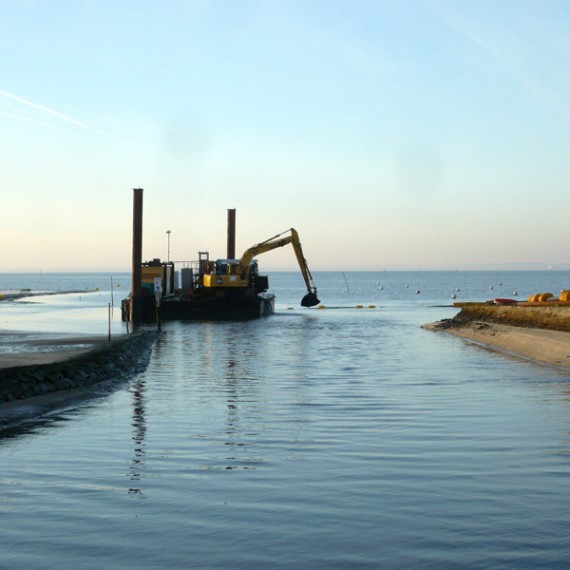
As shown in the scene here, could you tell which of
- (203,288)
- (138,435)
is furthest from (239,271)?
(138,435)

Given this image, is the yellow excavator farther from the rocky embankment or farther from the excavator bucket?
the rocky embankment

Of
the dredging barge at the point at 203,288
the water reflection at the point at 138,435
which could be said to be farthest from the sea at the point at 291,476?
the dredging barge at the point at 203,288

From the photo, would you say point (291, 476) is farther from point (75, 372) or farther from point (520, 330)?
point (520, 330)

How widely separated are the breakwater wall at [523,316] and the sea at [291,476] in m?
21.5

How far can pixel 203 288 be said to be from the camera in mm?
75375

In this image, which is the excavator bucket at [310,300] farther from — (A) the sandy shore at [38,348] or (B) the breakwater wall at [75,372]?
(B) the breakwater wall at [75,372]

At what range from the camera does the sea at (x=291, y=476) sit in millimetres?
9508

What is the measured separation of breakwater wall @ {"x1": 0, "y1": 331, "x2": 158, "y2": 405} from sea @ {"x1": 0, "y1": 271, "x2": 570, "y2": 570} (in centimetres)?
88

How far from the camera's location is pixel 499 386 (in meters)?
26.7

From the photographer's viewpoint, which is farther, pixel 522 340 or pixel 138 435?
pixel 522 340

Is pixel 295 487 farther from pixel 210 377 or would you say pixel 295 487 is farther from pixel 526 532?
pixel 210 377

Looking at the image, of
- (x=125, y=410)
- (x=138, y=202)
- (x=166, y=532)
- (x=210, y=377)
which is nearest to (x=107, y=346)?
(x=210, y=377)

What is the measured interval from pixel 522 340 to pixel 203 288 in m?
38.4

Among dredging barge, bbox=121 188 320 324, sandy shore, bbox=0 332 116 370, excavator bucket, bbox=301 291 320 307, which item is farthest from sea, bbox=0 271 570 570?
excavator bucket, bbox=301 291 320 307
